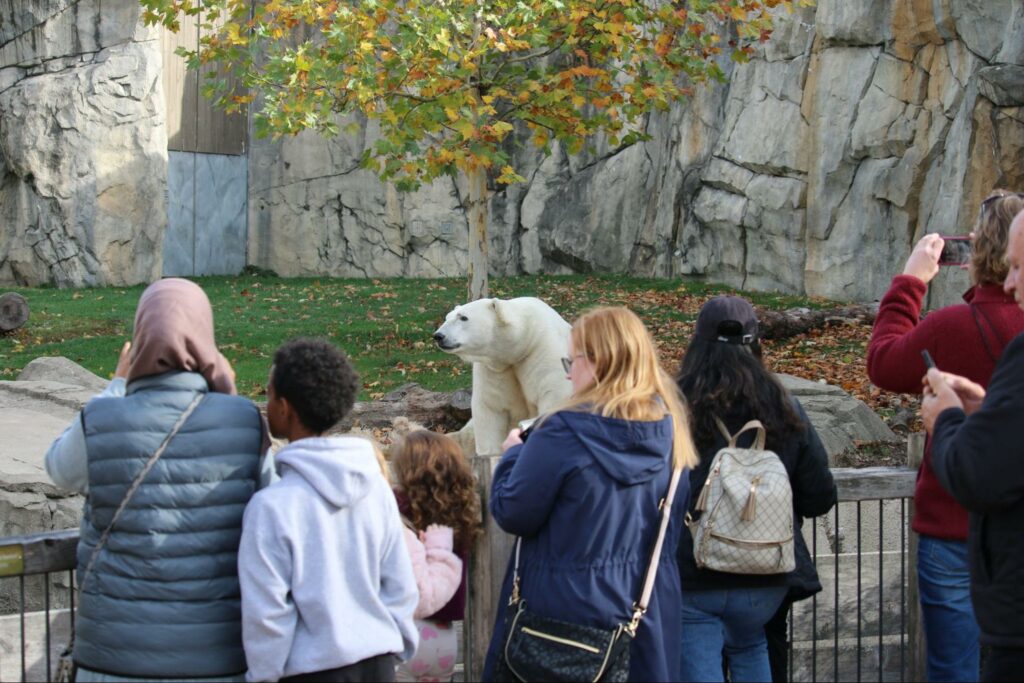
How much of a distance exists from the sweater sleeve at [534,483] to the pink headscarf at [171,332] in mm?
813

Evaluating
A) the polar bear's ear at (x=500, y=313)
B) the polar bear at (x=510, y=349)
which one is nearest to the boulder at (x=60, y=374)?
the polar bear at (x=510, y=349)

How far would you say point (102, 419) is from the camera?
2908 mm

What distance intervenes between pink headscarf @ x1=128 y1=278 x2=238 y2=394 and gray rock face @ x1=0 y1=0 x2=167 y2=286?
59.4 ft

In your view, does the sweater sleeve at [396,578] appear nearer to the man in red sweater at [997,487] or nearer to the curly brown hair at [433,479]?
the curly brown hair at [433,479]

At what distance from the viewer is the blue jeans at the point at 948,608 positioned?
3.68 metres

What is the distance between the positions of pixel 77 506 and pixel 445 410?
10.4ft

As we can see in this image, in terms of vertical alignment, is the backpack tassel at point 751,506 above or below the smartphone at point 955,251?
below

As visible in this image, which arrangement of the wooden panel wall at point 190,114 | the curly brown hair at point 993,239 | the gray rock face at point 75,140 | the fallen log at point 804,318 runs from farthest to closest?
the wooden panel wall at point 190,114
the gray rock face at point 75,140
the fallen log at point 804,318
the curly brown hair at point 993,239

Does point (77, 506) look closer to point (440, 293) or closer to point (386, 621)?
point (386, 621)

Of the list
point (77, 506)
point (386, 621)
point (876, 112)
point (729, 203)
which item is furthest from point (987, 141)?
point (386, 621)

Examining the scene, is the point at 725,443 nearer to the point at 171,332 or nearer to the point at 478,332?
the point at 171,332

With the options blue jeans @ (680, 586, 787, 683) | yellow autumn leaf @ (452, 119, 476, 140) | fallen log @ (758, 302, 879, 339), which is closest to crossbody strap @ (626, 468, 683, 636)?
blue jeans @ (680, 586, 787, 683)

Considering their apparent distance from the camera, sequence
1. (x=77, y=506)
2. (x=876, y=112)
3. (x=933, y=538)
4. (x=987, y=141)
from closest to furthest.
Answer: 1. (x=933, y=538)
2. (x=77, y=506)
3. (x=987, y=141)
4. (x=876, y=112)

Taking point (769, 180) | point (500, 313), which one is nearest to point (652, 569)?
point (500, 313)
